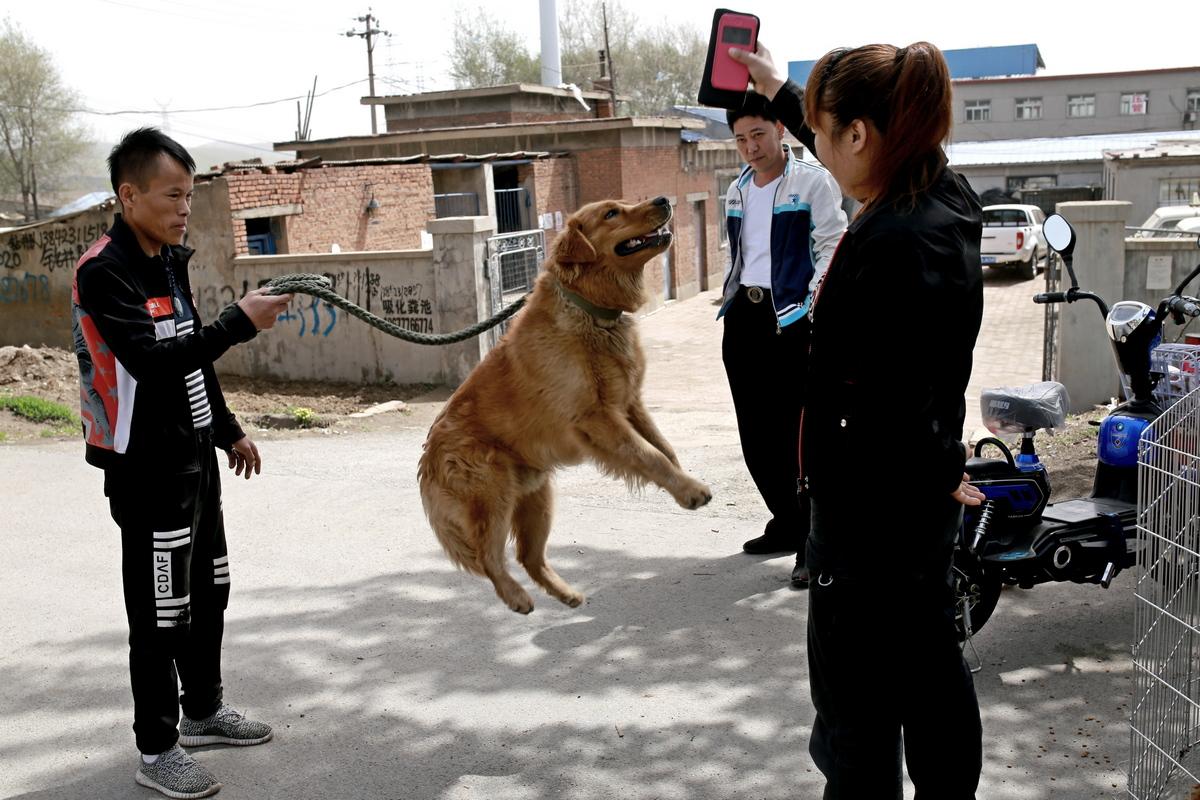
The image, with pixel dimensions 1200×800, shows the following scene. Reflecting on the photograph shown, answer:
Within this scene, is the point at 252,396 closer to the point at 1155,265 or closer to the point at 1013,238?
the point at 1155,265

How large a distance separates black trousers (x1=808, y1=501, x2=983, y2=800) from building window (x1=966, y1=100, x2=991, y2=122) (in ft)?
205

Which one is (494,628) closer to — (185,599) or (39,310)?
(185,599)

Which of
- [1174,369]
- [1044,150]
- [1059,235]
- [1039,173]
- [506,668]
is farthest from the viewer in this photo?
[1044,150]

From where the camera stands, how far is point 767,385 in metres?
4.94

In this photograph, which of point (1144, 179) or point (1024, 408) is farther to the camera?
point (1144, 179)

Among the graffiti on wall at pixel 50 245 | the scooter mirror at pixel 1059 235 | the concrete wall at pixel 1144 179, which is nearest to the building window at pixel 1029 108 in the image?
the concrete wall at pixel 1144 179

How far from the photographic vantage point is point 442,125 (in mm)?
Result: 33781

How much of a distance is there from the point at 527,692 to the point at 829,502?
6.79 feet

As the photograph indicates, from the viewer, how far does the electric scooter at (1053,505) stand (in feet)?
13.1

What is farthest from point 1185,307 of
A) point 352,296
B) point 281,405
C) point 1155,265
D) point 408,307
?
point 352,296

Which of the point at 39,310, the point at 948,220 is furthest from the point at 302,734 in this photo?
the point at 39,310

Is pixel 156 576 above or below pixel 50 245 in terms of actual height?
below

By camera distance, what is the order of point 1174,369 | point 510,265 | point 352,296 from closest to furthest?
point 1174,369 < point 352,296 < point 510,265

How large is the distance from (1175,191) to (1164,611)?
28.8 meters
